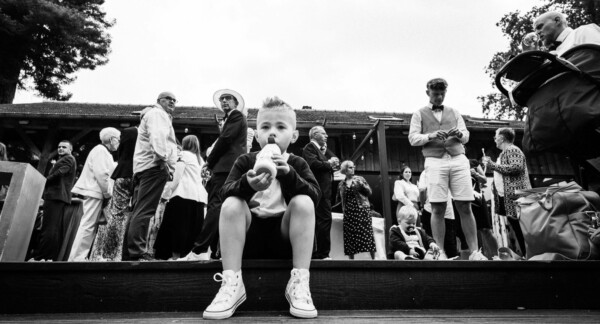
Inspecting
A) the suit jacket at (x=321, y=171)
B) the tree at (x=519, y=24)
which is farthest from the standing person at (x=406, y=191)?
the tree at (x=519, y=24)

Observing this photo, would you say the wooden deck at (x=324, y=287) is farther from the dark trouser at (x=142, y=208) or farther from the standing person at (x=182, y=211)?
the standing person at (x=182, y=211)

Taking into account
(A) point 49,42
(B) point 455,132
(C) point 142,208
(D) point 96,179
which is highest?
(A) point 49,42

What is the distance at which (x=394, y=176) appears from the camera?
1200 cm

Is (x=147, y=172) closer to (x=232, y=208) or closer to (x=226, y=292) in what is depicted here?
(x=232, y=208)

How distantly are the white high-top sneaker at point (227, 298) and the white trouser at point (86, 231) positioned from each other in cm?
333

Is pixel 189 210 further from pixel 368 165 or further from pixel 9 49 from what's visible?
pixel 9 49

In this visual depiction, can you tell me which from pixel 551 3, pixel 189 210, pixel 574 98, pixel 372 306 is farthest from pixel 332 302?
pixel 551 3

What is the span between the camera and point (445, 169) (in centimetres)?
409

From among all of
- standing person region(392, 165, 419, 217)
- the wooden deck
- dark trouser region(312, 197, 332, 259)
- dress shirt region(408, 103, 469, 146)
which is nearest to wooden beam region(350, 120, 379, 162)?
standing person region(392, 165, 419, 217)

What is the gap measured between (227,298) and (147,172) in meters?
2.38

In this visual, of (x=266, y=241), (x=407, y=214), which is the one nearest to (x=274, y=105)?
(x=266, y=241)

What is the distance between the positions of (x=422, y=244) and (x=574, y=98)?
308 centimetres

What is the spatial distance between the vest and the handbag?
1.36 metres

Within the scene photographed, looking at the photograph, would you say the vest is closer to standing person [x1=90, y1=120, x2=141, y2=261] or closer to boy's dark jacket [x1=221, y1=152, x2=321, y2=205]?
boy's dark jacket [x1=221, y1=152, x2=321, y2=205]
